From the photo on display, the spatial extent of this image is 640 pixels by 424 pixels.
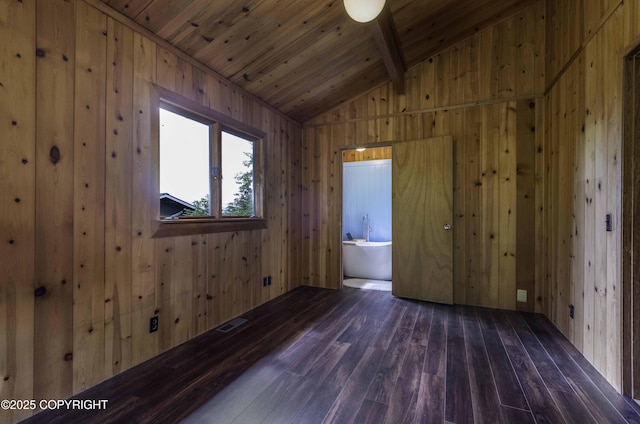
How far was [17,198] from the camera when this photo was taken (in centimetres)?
140

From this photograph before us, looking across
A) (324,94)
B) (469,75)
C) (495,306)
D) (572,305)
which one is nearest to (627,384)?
(572,305)

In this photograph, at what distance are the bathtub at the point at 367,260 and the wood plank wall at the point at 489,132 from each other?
1.28 metres

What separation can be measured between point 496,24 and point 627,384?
351cm

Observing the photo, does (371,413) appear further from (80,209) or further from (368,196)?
(368,196)

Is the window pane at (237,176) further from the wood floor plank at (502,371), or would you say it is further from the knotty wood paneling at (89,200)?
the wood floor plank at (502,371)

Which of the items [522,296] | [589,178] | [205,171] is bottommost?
[522,296]

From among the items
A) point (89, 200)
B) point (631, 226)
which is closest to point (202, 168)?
point (89, 200)

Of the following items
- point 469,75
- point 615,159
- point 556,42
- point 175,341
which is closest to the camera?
point 615,159

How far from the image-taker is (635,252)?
5.24ft

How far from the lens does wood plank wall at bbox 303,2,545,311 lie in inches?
120

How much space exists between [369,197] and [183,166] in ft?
12.7

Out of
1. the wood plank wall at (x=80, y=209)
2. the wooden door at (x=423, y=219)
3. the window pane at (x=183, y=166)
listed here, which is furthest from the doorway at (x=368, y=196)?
the wood plank wall at (x=80, y=209)

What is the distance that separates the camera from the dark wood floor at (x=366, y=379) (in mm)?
1482

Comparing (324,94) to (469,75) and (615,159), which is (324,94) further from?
(615,159)
